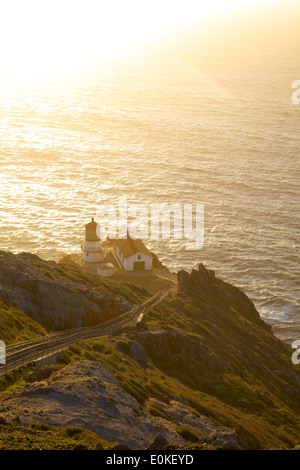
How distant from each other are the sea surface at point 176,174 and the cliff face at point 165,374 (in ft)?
62.4

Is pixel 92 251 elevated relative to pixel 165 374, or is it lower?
elevated

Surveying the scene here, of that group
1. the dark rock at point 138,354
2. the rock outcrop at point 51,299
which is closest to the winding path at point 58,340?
the rock outcrop at point 51,299

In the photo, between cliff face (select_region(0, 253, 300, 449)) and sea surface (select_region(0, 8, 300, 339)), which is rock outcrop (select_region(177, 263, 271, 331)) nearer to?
cliff face (select_region(0, 253, 300, 449))

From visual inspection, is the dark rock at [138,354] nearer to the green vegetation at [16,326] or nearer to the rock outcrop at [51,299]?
the rock outcrop at [51,299]

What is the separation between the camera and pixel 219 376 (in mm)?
43344

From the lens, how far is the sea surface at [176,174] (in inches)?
3578

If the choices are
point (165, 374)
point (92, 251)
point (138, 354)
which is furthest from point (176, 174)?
point (165, 374)

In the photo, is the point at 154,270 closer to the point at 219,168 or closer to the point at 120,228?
the point at 120,228

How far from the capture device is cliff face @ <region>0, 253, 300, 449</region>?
98.6ft

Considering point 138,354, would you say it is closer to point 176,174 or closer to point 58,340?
point 58,340

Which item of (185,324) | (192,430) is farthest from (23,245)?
(192,430)

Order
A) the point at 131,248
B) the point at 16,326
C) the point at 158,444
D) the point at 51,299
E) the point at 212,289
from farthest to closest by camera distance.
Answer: the point at 131,248
the point at 212,289
the point at 51,299
the point at 16,326
the point at 158,444

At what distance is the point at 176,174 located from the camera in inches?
4961

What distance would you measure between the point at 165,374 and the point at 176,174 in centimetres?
8744
